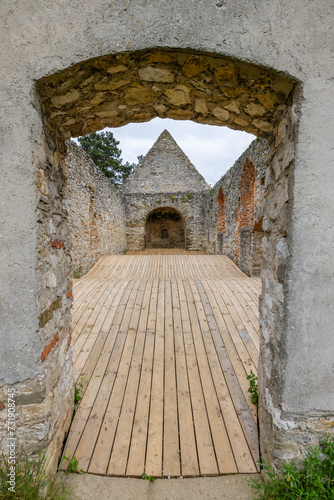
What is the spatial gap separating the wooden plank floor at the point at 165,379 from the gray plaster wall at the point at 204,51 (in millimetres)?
1004

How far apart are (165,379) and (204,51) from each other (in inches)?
111

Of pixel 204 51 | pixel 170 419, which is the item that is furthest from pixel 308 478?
pixel 204 51

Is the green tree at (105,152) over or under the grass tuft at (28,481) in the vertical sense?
over

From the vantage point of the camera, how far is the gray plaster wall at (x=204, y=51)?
4.24 feet

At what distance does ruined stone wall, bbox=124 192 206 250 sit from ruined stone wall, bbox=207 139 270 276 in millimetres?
3196

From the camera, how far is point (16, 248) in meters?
1.36

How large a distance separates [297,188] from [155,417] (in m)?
2.22

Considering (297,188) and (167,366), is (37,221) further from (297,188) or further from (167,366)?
(167,366)

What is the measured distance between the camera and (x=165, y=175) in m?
13.3

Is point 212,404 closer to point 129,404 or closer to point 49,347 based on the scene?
point 129,404

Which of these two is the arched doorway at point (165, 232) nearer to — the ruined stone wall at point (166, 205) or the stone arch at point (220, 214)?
the ruined stone wall at point (166, 205)

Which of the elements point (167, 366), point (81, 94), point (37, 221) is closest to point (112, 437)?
point (167, 366)

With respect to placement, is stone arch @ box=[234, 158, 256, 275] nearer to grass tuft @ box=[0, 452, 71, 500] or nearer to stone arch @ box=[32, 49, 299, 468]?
stone arch @ box=[32, 49, 299, 468]

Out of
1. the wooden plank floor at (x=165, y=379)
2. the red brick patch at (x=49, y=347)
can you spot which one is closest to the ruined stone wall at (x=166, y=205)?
the wooden plank floor at (x=165, y=379)
